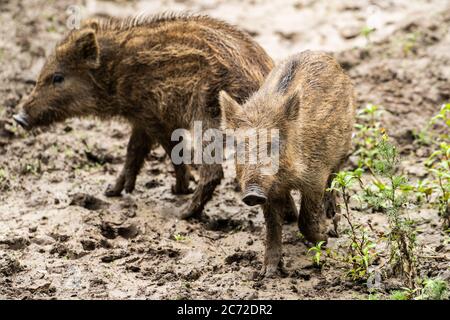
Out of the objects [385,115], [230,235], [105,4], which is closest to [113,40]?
[230,235]

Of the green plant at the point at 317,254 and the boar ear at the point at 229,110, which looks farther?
the boar ear at the point at 229,110

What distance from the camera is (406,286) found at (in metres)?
5.77

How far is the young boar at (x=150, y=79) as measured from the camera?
7445 millimetres

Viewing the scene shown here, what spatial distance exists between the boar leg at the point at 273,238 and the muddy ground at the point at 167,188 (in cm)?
11

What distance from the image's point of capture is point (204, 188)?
7.50 m

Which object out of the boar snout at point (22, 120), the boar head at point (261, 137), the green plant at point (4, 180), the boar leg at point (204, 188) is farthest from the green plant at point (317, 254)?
the boar snout at point (22, 120)

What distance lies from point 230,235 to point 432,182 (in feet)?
5.81

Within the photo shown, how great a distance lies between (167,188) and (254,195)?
108 inches

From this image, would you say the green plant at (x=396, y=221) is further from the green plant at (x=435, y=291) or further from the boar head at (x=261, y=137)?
the boar head at (x=261, y=137)

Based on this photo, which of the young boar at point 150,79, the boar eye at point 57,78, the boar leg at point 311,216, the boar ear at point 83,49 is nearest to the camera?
the boar leg at point 311,216

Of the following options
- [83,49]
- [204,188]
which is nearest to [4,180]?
[83,49]

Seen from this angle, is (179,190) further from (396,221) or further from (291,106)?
(396,221)

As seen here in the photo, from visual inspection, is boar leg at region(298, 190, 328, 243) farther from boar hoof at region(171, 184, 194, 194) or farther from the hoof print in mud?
the hoof print in mud

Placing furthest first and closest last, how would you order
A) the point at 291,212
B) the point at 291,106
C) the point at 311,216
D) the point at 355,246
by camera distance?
the point at 291,212
the point at 311,216
the point at 291,106
the point at 355,246
